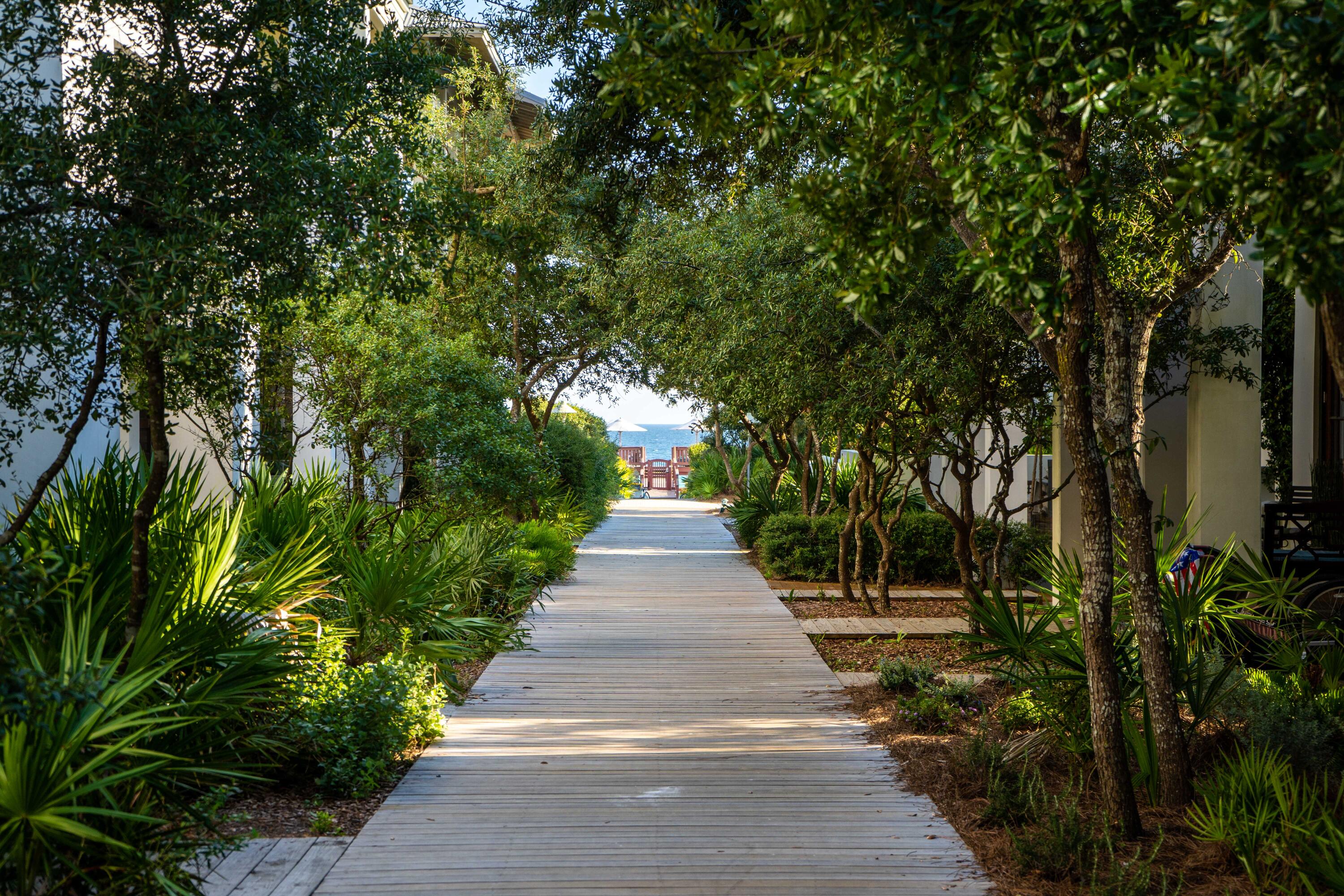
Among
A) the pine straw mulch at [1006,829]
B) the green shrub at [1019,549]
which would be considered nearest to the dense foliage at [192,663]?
the pine straw mulch at [1006,829]

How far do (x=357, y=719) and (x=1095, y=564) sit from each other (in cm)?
388

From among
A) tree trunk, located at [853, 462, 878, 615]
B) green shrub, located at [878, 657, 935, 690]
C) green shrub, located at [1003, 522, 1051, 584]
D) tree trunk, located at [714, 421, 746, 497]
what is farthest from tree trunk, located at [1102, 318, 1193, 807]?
tree trunk, located at [714, 421, 746, 497]

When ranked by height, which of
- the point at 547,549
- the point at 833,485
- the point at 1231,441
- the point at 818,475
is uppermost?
the point at 1231,441

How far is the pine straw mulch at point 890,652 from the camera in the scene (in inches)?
372

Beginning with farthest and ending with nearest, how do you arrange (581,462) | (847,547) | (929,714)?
1. (581,462)
2. (847,547)
3. (929,714)

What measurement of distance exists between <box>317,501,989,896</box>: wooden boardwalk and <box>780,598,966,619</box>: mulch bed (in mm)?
2004

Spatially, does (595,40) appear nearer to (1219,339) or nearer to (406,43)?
(406,43)

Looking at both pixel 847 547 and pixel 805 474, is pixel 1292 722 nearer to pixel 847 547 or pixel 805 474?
pixel 847 547

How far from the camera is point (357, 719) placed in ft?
19.7

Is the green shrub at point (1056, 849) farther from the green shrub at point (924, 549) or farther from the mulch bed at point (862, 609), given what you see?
the green shrub at point (924, 549)

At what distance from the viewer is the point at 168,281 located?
4.09 meters

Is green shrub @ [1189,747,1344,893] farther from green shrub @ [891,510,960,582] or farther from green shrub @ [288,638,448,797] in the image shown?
green shrub @ [891,510,960,582]

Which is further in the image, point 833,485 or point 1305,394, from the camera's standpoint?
point 833,485

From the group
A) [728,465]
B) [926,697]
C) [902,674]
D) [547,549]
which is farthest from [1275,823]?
[728,465]
